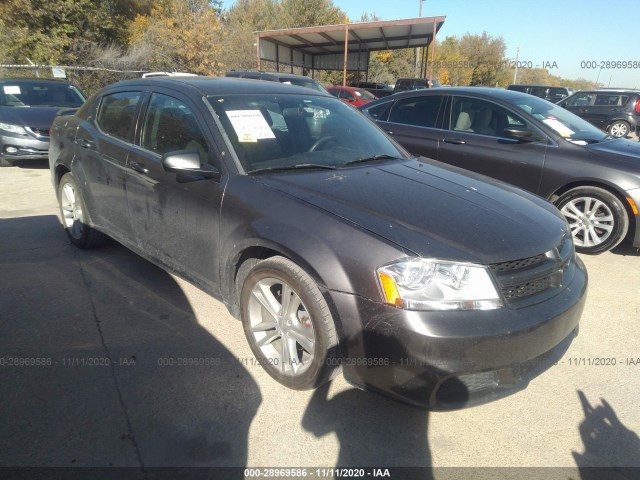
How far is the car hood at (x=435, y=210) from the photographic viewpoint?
2115mm

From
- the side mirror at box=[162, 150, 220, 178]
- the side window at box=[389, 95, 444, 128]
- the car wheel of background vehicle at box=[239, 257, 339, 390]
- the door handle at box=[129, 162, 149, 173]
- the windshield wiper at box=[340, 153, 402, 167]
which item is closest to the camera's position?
the car wheel of background vehicle at box=[239, 257, 339, 390]

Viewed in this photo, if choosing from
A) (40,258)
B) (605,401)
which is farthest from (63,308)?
(605,401)

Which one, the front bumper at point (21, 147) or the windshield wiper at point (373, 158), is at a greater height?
the windshield wiper at point (373, 158)

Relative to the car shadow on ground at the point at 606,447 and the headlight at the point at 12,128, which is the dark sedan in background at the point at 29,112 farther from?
the car shadow on ground at the point at 606,447

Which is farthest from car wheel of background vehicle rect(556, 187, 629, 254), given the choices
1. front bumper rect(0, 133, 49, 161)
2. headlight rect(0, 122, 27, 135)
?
headlight rect(0, 122, 27, 135)

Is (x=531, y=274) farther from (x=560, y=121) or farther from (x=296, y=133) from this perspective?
(x=560, y=121)

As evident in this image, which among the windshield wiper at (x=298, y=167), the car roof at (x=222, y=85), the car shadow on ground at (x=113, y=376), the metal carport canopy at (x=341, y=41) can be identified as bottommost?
the car shadow on ground at (x=113, y=376)

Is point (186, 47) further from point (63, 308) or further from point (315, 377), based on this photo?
point (315, 377)

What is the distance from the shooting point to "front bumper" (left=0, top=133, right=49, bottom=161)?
7543mm

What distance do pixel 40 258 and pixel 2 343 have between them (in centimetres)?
150

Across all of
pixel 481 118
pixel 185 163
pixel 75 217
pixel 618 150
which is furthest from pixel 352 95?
pixel 185 163

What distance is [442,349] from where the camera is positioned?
1.91 metres

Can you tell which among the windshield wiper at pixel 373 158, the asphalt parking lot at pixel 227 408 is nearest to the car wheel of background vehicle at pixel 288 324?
the asphalt parking lot at pixel 227 408

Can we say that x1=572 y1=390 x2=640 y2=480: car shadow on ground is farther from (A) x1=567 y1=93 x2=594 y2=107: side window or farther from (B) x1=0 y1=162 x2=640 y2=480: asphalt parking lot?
(A) x1=567 y1=93 x2=594 y2=107: side window
